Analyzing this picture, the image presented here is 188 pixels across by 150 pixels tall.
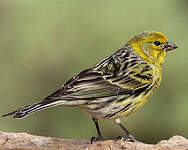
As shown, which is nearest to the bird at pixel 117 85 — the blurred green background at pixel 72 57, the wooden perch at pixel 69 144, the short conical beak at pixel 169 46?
the short conical beak at pixel 169 46

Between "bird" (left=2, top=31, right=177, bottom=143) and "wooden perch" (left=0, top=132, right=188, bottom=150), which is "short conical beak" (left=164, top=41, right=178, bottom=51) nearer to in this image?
"bird" (left=2, top=31, right=177, bottom=143)

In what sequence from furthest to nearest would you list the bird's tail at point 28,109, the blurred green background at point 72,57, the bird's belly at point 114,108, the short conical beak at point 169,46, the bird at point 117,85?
the blurred green background at point 72,57
the short conical beak at point 169,46
the bird's belly at point 114,108
the bird at point 117,85
the bird's tail at point 28,109

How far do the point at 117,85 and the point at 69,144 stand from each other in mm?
1070

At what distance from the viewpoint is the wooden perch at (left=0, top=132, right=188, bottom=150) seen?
21.9ft

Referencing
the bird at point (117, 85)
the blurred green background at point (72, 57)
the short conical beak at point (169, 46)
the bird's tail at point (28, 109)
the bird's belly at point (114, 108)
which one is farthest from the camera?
the blurred green background at point (72, 57)

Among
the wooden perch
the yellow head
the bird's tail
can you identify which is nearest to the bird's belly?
the wooden perch

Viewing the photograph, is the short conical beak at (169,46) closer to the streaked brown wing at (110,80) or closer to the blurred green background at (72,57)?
the streaked brown wing at (110,80)

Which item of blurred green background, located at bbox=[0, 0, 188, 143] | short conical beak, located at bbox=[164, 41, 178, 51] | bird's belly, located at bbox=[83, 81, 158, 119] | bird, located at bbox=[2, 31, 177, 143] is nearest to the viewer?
bird, located at bbox=[2, 31, 177, 143]

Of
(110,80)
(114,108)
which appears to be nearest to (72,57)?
(110,80)

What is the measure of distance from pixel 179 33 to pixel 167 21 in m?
0.40

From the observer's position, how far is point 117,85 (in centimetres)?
712

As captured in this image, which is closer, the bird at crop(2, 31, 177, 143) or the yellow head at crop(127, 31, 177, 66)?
the bird at crop(2, 31, 177, 143)

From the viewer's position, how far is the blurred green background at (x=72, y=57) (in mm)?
10484

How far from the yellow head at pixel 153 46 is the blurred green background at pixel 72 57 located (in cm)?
274
